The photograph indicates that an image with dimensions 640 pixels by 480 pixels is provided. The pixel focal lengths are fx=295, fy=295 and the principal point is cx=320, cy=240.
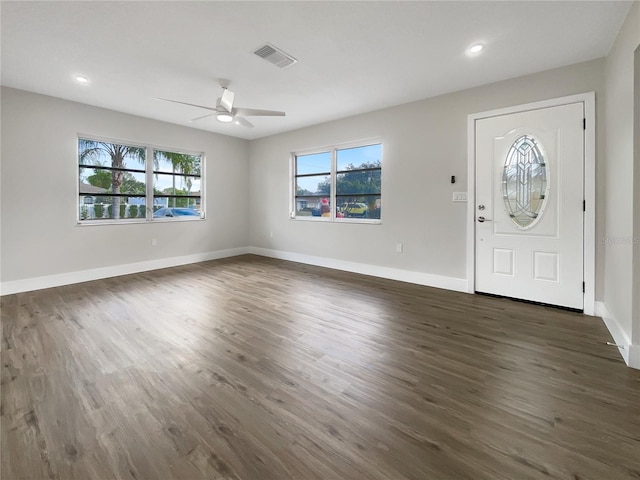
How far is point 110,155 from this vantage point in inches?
197

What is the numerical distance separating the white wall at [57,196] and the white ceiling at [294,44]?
0.38m

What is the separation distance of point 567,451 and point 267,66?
4.00 metres

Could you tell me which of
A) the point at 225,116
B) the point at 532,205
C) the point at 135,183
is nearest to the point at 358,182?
the point at 225,116

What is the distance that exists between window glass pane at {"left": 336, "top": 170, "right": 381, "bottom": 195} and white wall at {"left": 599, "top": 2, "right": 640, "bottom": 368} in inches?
113

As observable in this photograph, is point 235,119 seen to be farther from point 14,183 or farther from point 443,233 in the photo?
point 443,233

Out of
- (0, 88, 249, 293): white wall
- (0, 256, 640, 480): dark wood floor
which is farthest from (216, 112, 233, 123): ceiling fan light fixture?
(0, 256, 640, 480): dark wood floor

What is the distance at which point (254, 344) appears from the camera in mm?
2557

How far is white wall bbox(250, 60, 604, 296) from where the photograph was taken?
3.47 m

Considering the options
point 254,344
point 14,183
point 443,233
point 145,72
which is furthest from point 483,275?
point 14,183

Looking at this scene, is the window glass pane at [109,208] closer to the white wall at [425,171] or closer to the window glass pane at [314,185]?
the window glass pane at [314,185]

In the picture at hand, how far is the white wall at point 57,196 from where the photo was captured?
157 inches

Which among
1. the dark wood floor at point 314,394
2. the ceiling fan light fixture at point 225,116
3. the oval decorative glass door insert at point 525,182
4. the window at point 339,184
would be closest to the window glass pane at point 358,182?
the window at point 339,184

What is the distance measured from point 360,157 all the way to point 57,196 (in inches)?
→ 190

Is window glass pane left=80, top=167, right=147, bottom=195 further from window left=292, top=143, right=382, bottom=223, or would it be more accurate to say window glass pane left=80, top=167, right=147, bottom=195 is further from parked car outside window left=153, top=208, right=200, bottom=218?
window left=292, top=143, right=382, bottom=223
